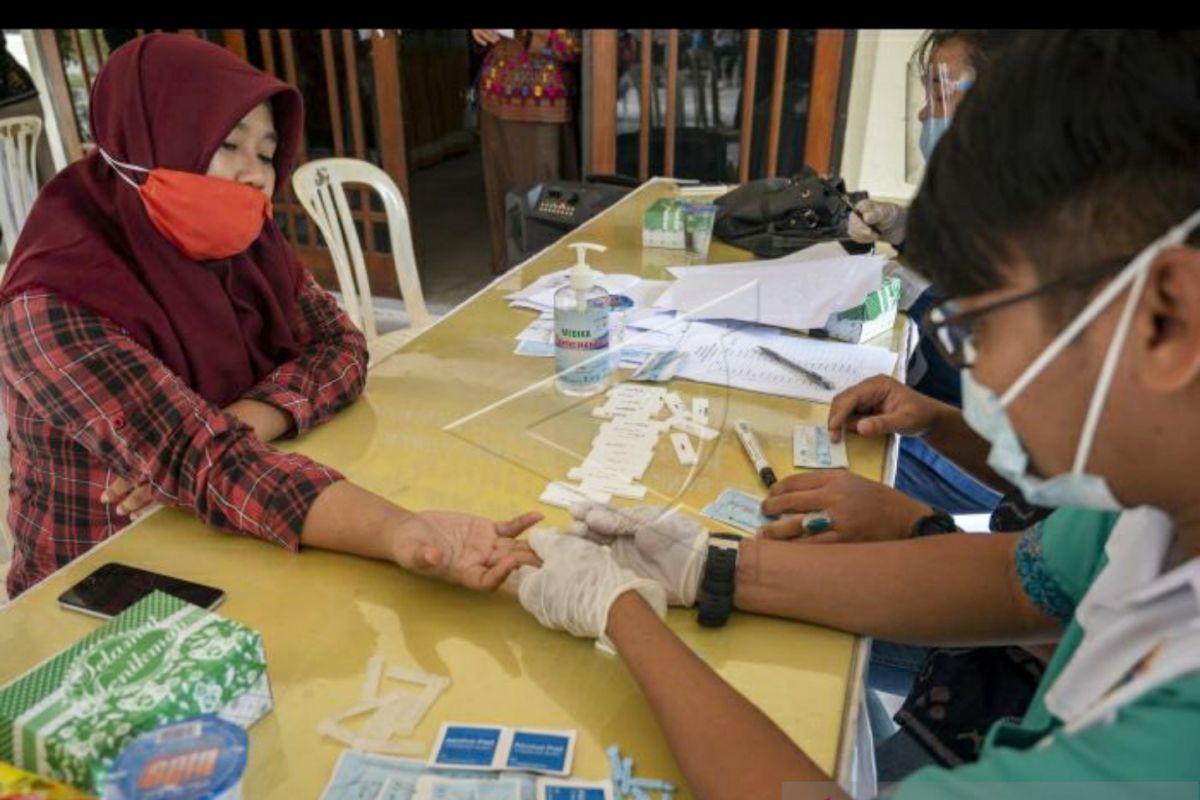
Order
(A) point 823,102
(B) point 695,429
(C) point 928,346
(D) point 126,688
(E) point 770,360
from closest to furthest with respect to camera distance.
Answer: (D) point 126,688
(B) point 695,429
(E) point 770,360
(C) point 928,346
(A) point 823,102

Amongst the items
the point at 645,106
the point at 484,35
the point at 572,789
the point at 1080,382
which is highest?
the point at 484,35

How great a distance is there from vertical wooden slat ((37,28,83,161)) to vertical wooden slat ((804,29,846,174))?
3.30m

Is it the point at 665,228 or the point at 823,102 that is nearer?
the point at 665,228

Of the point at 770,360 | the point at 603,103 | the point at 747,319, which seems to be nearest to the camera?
the point at 770,360

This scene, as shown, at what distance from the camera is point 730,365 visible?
150cm

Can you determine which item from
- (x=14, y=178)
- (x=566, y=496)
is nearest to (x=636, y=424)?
(x=566, y=496)

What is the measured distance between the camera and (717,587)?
0.91m

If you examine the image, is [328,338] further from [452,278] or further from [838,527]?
[452,278]

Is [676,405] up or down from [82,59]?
down

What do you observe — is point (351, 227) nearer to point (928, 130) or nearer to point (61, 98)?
point (928, 130)

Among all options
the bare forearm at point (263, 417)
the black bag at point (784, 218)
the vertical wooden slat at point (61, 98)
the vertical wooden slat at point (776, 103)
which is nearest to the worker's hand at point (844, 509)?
the bare forearm at point (263, 417)

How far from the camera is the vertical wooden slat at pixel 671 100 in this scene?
11.3 ft

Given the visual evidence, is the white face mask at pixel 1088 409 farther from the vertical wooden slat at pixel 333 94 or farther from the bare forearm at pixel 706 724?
the vertical wooden slat at pixel 333 94

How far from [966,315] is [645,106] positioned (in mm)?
3178
